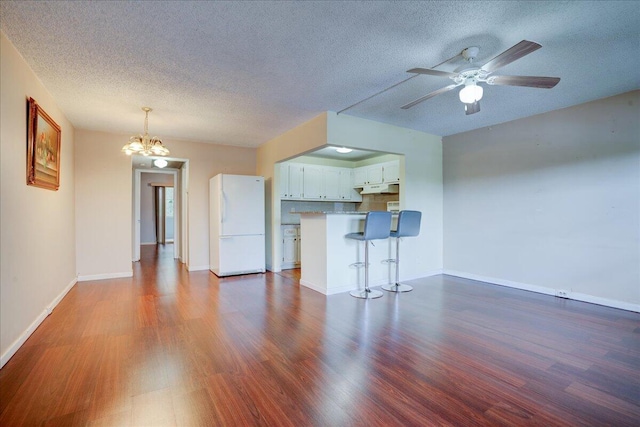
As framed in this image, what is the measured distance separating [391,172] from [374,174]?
512 mm

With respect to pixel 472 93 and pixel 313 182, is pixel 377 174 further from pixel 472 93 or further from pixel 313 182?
pixel 472 93

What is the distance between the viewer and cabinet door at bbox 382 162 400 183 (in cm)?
565

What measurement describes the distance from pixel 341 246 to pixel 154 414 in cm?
285

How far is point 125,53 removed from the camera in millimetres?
2562

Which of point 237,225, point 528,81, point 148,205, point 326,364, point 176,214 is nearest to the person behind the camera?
point 326,364

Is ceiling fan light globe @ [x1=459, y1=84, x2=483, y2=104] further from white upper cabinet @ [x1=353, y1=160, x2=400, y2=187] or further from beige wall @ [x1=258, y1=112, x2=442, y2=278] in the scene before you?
white upper cabinet @ [x1=353, y1=160, x2=400, y2=187]

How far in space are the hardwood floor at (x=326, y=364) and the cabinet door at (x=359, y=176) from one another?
3358mm

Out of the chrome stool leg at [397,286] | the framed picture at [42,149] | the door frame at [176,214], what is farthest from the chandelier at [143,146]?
the chrome stool leg at [397,286]

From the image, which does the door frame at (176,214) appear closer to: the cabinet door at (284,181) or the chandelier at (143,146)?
the cabinet door at (284,181)

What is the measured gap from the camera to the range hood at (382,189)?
19.3ft

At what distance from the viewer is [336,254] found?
13.5 feet

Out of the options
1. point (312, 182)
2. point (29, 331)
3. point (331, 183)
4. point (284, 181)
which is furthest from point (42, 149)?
point (331, 183)

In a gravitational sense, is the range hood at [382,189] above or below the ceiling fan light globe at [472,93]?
below

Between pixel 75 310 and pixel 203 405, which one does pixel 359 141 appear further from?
pixel 75 310
